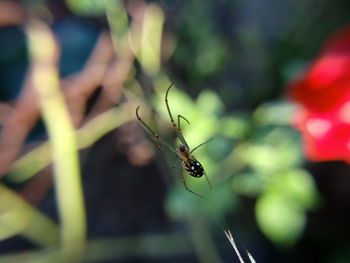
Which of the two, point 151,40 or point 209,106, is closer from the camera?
point 209,106

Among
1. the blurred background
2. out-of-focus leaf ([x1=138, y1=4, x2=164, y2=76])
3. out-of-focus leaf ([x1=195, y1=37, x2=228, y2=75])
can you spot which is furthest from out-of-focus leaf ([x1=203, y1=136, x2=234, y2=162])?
out-of-focus leaf ([x1=195, y1=37, x2=228, y2=75])

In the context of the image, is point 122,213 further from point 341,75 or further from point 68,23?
point 341,75

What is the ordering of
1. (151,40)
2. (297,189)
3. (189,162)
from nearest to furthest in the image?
(189,162) → (297,189) → (151,40)

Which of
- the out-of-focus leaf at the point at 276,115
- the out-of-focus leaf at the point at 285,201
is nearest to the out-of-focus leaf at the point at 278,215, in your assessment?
the out-of-focus leaf at the point at 285,201

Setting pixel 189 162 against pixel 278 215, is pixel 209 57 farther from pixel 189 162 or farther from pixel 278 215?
pixel 189 162

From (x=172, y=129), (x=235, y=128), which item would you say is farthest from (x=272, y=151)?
(x=172, y=129)

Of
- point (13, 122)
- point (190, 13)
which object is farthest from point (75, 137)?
point (190, 13)

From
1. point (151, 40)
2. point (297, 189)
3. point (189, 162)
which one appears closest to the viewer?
point (189, 162)
